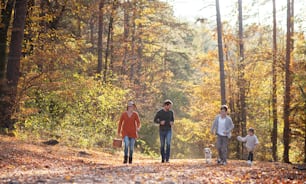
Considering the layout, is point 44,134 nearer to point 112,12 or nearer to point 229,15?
point 112,12

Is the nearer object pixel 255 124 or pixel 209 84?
pixel 255 124

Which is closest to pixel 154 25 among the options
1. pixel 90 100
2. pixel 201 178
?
pixel 90 100

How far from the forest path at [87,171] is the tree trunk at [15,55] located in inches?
63.6

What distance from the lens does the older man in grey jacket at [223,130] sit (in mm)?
15031

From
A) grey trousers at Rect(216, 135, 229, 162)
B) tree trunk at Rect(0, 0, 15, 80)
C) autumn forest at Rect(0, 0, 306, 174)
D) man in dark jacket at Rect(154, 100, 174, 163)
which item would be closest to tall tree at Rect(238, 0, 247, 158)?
autumn forest at Rect(0, 0, 306, 174)

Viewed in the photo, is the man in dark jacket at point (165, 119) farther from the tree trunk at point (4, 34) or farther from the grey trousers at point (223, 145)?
the tree trunk at point (4, 34)

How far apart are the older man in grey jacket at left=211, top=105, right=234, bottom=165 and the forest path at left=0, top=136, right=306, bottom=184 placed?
1.87m

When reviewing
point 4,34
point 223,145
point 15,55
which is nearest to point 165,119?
point 223,145

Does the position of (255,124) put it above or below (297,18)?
below

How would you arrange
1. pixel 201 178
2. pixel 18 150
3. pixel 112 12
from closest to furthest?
pixel 201 178
pixel 18 150
pixel 112 12

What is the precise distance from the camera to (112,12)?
95.0 ft

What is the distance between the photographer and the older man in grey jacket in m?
15.0

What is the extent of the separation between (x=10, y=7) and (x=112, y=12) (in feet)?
34.9

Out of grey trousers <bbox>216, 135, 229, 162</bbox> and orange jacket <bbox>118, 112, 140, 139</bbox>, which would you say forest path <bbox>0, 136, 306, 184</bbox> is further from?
grey trousers <bbox>216, 135, 229, 162</bbox>
